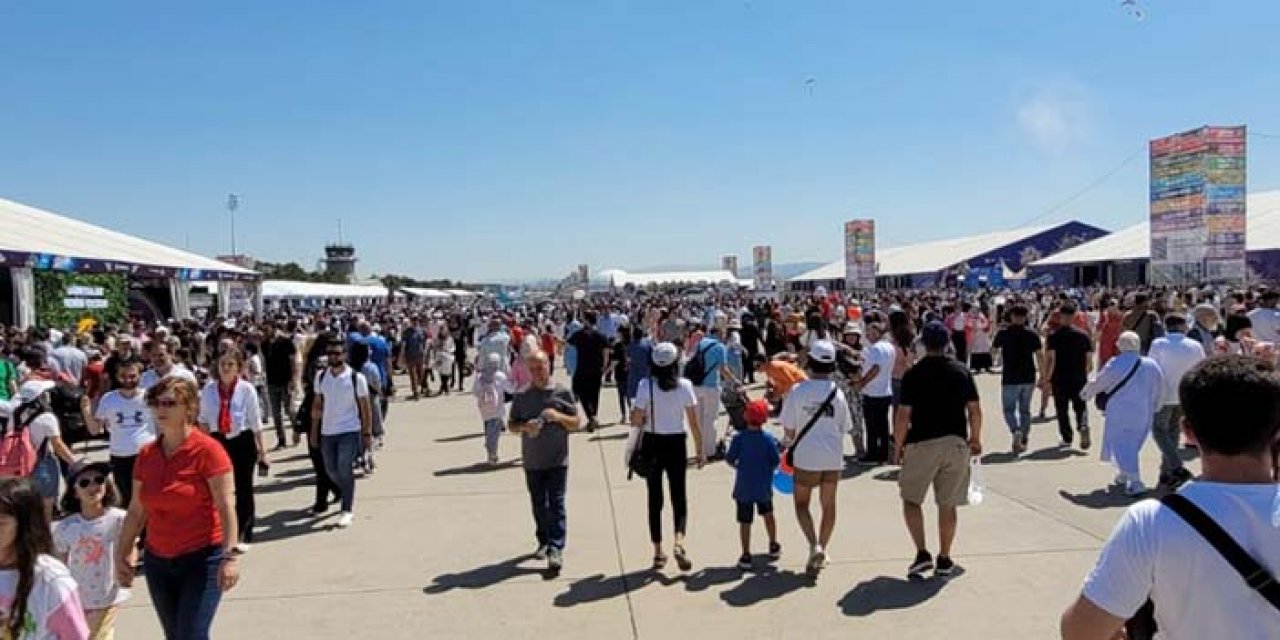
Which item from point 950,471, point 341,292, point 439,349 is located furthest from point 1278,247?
point 341,292

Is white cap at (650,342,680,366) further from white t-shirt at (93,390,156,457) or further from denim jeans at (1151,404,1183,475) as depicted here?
denim jeans at (1151,404,1183,475)

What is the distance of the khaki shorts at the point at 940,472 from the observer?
600 centimetres

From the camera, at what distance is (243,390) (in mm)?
7355

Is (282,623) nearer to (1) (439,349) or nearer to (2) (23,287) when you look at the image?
(1) (439,349)

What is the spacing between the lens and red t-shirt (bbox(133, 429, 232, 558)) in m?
4.13

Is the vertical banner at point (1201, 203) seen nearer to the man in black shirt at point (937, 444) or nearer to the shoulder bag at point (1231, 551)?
the man in black shirt at point (937, 444)

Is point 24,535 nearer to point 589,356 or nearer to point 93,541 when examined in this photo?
point 93,541

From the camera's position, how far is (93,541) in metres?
Answer: 4.22

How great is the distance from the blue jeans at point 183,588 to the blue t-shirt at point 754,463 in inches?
138

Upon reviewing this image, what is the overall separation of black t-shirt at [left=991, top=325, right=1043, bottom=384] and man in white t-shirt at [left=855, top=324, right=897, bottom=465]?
1.54 metres

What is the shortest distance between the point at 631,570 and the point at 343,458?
3074 millimetres

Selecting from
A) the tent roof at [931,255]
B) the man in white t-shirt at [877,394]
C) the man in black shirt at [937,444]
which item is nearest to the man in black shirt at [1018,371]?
the man in white t-shirt at [877,394]

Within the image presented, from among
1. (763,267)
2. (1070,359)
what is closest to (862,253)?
(763,267)

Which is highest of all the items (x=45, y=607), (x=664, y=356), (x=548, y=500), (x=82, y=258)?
(x=82, y=258)
